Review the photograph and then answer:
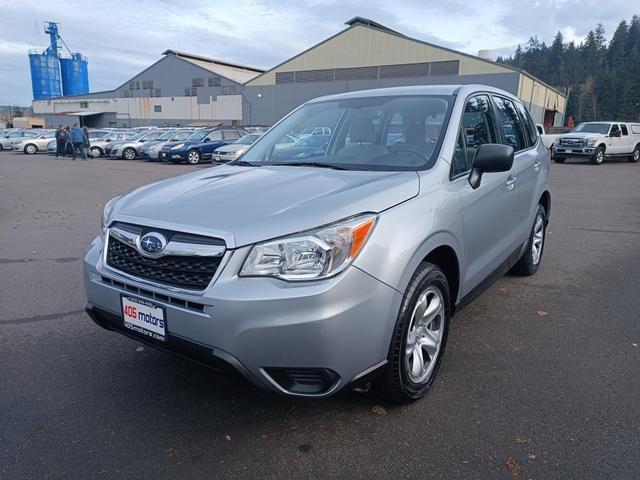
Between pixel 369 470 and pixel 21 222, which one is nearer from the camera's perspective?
pixel 369 470

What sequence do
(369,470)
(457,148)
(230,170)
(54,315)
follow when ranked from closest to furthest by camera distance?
(369,470)
(457,148)
(230,170)
(54,315)

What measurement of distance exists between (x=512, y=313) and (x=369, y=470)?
250cm

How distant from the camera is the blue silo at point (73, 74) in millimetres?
79188

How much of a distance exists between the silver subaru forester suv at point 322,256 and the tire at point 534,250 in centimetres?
159

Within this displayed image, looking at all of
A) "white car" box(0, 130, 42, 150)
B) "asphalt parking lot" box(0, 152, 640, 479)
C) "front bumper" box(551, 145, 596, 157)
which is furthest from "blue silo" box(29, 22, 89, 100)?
"asphalt parking lot" box(0, 152, 640, 479)

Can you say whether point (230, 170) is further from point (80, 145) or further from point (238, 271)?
point (80, 145)

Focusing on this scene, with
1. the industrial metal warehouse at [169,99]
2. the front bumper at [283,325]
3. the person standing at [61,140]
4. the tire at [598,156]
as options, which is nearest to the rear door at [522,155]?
the front bumper at [283,325]

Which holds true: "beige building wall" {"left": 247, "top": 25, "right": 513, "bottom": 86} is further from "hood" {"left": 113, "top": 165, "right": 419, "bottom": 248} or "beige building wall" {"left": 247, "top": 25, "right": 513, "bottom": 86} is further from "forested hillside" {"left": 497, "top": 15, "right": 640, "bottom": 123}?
"forested hillside" {"left": 497, "top": 15, "right": 640, "bottom": 123}

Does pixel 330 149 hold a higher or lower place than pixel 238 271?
higher

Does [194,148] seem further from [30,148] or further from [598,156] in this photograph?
[598,156]

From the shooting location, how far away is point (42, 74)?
7550cm

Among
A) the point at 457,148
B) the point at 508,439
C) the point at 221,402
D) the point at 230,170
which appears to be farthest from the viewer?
the point at 230,170

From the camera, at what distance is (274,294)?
217 cm

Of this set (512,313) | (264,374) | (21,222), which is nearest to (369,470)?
(264,374)
